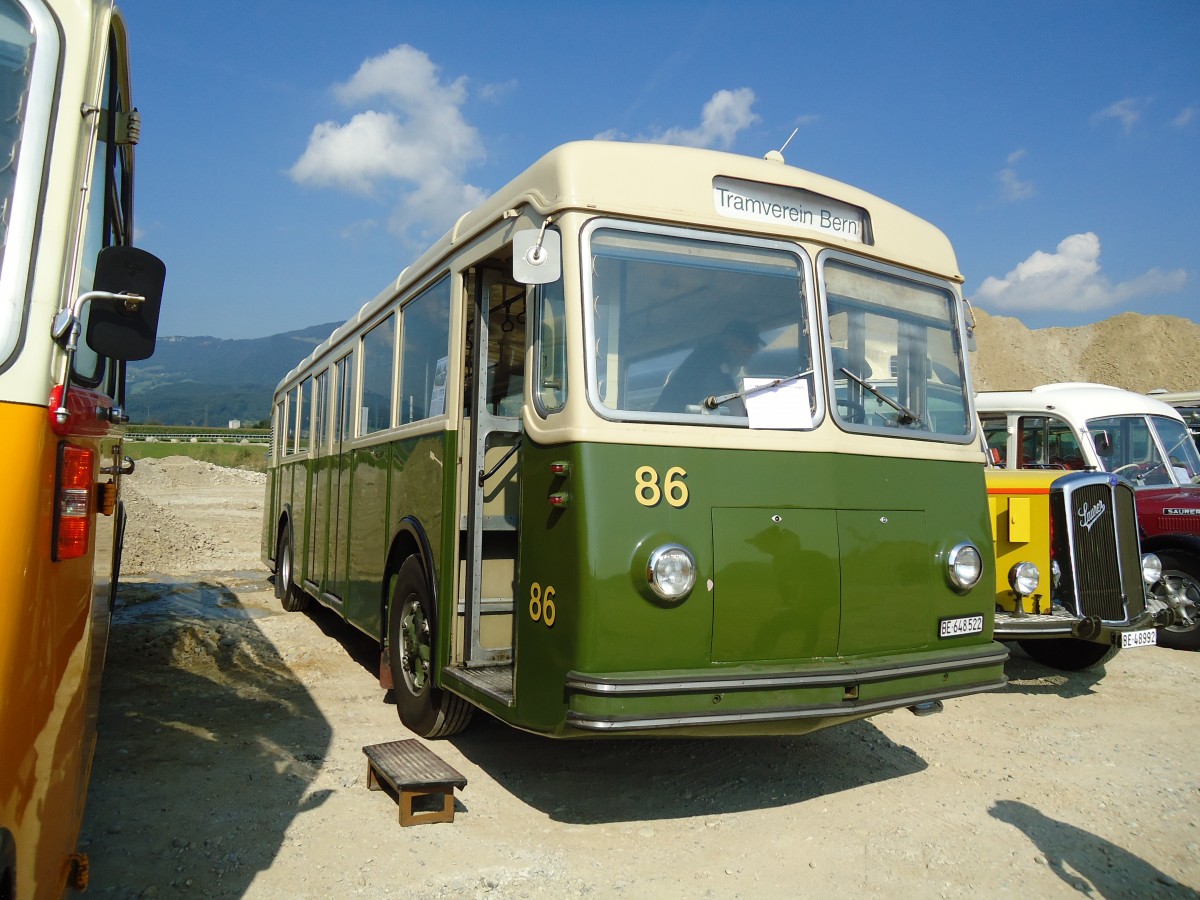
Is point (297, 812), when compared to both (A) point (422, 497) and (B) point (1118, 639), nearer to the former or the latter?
(A) point (422, 497)

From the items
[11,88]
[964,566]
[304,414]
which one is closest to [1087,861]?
[964,566]

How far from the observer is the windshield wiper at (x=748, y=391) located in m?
4.24

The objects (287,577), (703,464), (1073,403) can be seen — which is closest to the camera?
(703,464)

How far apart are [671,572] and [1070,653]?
18.3 feet

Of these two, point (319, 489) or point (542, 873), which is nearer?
point (542, 873)

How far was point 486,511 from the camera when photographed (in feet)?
17.6

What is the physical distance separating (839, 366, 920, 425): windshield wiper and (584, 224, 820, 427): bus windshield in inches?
13.8

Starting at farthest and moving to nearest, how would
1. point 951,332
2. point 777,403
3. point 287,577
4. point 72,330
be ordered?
1. point 287,577
2. point 951,332
3. point 777,403
4. point 72,330

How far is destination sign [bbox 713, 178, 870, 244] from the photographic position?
173 inches

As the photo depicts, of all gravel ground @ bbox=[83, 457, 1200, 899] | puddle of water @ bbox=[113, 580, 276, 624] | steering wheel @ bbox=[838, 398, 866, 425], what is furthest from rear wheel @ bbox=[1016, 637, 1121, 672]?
puddle of water @ bbox=[113, 580, 276, 624]

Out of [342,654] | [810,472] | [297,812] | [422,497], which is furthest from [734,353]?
[342,654]

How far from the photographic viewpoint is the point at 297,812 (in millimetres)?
4418

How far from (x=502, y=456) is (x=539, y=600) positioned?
1426mm

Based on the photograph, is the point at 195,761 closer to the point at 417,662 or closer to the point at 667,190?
the point at 417,662
